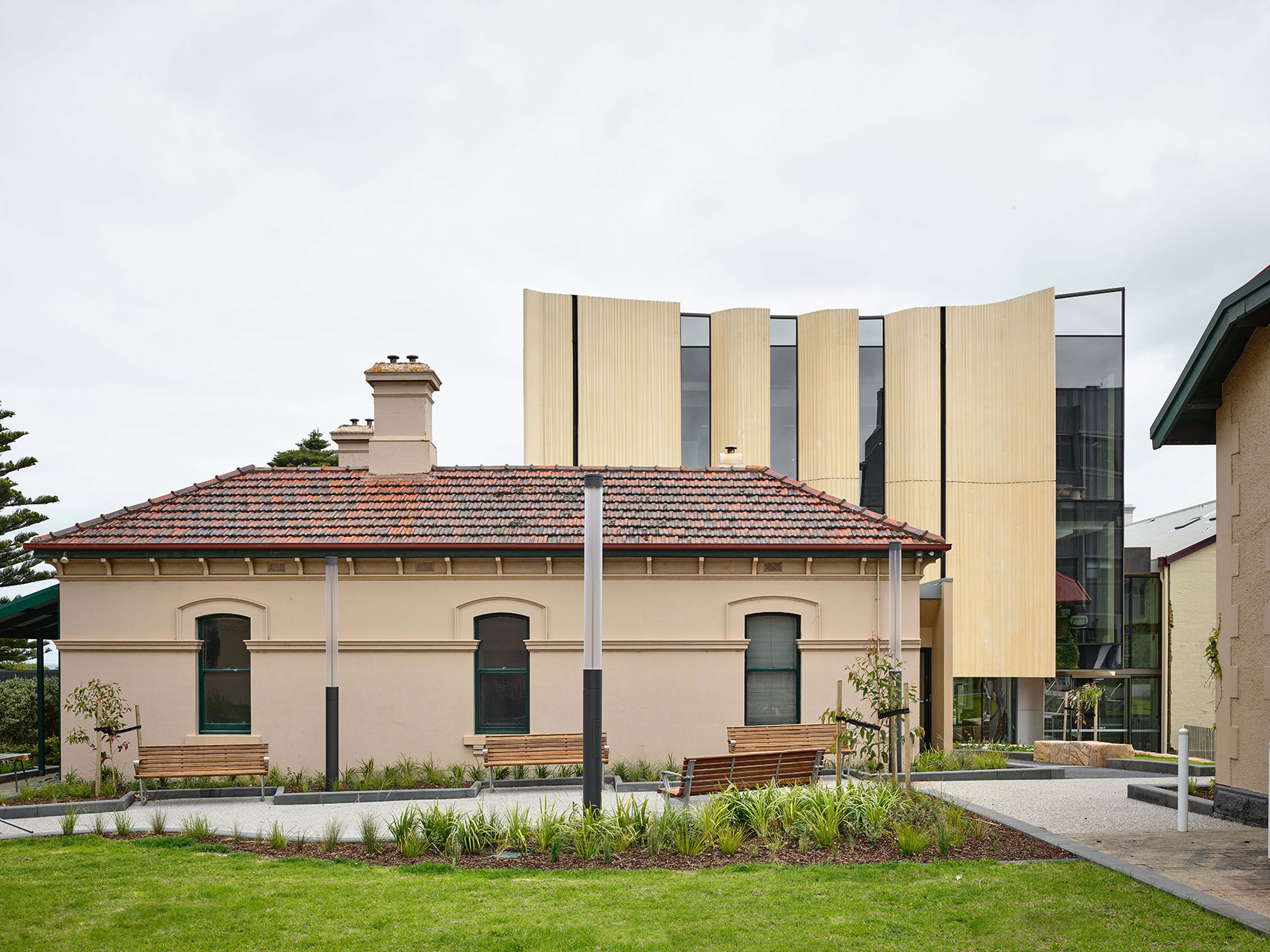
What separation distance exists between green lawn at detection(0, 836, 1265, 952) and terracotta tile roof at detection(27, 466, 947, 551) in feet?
23.3

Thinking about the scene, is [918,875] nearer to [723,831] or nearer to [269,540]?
[723,831]

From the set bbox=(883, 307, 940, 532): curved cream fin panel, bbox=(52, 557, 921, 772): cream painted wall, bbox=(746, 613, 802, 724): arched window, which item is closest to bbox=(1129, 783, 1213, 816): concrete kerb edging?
bbox=(52, 557, 921, 772): cream painted wall

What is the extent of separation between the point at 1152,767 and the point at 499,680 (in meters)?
12.5

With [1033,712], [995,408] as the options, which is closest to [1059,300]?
[995,408]

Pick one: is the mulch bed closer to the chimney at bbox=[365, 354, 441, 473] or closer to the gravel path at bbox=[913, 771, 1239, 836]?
the gravel path at bbox=[913, 771, 1239, 836]

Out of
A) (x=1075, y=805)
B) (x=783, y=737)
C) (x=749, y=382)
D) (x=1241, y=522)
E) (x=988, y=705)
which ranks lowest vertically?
(x=988, y=705)

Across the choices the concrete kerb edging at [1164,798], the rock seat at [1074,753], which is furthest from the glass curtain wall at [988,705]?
the concrete kerb edging at [1164,798]

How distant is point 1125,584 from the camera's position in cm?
2891

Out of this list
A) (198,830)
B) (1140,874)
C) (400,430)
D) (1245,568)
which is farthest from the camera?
(400,430)

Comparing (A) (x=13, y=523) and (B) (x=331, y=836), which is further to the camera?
(A) (x=13, y=523)

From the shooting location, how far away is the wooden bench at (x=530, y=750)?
46.3ft

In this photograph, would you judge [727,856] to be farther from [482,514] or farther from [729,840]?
[482,514]

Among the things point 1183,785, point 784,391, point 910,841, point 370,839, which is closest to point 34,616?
point 370,839

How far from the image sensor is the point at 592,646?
35.0ft
